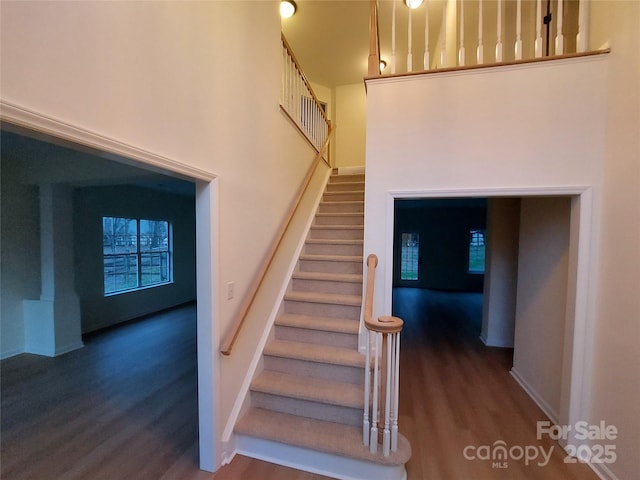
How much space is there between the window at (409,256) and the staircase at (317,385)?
6.47m

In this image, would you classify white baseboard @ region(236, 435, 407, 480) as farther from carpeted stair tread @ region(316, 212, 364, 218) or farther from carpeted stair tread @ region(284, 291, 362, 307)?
carpeted stair tread @ region(316, 212, 364, 218)

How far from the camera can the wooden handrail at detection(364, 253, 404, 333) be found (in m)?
1.64

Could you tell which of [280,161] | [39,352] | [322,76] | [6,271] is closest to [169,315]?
[39,352]

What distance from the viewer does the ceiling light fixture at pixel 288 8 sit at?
12.9 feet

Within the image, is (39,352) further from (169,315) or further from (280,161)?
(280,161)

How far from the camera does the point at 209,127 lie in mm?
1762

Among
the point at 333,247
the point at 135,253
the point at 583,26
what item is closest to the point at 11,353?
the point at 135,253

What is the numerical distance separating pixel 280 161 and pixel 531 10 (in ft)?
9.87

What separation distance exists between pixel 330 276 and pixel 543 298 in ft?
6.59

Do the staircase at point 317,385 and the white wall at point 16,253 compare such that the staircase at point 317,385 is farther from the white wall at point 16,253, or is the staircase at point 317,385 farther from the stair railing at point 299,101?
the white wall at point 16,253

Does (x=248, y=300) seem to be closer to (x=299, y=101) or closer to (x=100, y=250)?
(x=299, y=101)

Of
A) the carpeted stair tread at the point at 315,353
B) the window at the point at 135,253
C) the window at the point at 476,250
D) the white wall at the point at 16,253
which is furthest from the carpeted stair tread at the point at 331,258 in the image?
the window at the point at 476,250

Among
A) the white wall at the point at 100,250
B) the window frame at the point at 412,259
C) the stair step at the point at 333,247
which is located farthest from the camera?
the window frame at the point at 412,259

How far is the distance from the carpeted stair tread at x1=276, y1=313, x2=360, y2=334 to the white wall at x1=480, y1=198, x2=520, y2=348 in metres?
2.55
